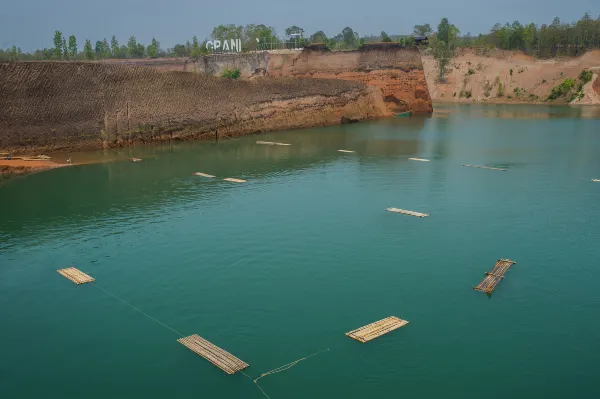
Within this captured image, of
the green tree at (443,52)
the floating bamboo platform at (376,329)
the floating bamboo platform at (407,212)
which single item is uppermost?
the green tree at (443,52)

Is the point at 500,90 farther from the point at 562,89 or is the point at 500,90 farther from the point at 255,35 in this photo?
the point at 255,35

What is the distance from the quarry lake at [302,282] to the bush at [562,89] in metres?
46.5

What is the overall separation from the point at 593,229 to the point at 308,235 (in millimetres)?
8005

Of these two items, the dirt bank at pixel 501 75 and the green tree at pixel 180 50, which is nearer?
the dirt bank at pixel 501 75

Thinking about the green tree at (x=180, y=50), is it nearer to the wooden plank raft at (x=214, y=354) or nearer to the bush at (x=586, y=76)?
the bush at (x=586, y=76)

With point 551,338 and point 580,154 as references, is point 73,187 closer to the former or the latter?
point 551,338

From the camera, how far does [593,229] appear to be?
16.2 metres

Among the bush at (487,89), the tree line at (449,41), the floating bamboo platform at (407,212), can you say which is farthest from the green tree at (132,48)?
the floating bamboo platform at (407,212)

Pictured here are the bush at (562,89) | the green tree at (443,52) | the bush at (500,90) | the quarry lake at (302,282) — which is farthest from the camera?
the green tree at (443,52)

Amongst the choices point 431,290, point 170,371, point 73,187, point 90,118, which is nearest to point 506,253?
point 431,290

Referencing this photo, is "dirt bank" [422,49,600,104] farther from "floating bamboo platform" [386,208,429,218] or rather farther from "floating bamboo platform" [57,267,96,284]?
"floating bamboo platform" [57,267,96,284]

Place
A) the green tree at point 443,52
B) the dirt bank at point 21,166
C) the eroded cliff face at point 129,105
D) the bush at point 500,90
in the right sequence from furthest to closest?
1. the green tree at point 443,52
2. the bush at point 500,90
3. the eroded cliff face at point 129,105
4. the dirt bank at point 21,166

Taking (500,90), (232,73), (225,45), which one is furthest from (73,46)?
(500,90)

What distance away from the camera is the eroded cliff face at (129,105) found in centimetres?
2733
